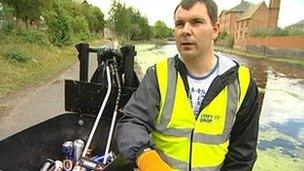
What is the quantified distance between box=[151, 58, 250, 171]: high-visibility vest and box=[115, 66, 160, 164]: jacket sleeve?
39mm

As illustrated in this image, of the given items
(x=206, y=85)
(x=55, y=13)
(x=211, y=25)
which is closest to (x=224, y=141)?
(x=206, y=85)

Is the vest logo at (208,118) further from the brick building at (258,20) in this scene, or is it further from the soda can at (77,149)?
the brick building at (258,20)

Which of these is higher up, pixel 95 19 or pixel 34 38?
pixel 95 19

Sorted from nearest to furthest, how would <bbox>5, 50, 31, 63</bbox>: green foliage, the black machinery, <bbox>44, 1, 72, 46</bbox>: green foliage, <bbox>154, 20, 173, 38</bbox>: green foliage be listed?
the black machinery, <bbox>5, 50, 31, 63</bbox>: green foliage, <bbox>44, 1, 72, 46</bbox>: green foliage, <bbox>154, 20, 173, 38</bbox>: green foliage

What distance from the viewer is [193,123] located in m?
2.02

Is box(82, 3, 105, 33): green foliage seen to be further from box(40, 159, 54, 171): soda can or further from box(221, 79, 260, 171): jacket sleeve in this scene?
box(221, 79, 260, 171): jacket sleeve

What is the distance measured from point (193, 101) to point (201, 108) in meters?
0.06

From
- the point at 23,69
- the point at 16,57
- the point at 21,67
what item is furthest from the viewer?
the point at 16,57

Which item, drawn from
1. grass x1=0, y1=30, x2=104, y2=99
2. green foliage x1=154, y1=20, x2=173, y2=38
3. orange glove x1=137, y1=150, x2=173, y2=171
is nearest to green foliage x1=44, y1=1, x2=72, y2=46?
grass x1=0, y1=30, x2=104, y2=99

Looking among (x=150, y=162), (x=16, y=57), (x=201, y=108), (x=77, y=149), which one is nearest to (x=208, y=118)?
(x=201, y=108)

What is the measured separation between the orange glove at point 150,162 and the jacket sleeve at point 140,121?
0.19ft

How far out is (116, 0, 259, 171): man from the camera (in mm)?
2016

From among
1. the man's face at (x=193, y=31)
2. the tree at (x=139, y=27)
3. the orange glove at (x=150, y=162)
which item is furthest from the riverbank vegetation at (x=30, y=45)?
the tree at (x=139, y=27)

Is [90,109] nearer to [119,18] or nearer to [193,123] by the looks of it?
[193,123]
